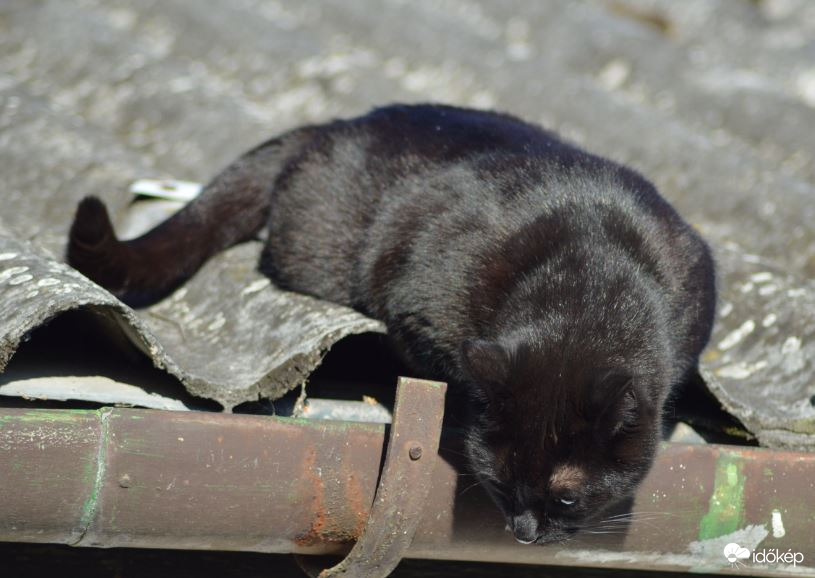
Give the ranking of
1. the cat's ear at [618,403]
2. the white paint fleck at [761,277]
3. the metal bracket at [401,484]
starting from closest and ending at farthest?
the metal bracket at [401,484], the cat's ear at [618,403], the white paint fleck at [761,277]

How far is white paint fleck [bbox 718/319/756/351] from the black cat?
0.24m

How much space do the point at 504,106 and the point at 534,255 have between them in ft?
6.98

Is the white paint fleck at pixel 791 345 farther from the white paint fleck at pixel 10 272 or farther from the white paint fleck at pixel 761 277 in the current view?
the white paint fleck at pixel 10 272

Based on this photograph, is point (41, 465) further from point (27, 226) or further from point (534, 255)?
point (27, 226)

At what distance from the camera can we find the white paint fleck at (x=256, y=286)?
7.82ft

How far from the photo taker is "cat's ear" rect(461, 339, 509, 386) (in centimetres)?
169

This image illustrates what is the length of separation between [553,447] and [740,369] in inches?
31.0

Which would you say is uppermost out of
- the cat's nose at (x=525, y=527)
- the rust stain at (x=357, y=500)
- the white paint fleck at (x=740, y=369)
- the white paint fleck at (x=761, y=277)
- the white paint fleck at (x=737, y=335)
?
the white paint fleck at (x=761, y=277)

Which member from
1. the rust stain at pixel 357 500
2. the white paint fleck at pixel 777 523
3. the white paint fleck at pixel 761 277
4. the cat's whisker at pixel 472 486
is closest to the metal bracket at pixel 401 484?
the rust stain at pixel 357 500

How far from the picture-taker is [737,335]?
242 cm

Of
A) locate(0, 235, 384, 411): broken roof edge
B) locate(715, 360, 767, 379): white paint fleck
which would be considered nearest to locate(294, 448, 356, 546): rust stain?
locate(0, 235, 384, 411): broken roof edge

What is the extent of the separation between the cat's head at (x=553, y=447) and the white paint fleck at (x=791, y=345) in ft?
2.28

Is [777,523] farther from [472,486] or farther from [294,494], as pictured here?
[294,494]

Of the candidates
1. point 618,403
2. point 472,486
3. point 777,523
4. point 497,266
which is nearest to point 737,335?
point 497,266
